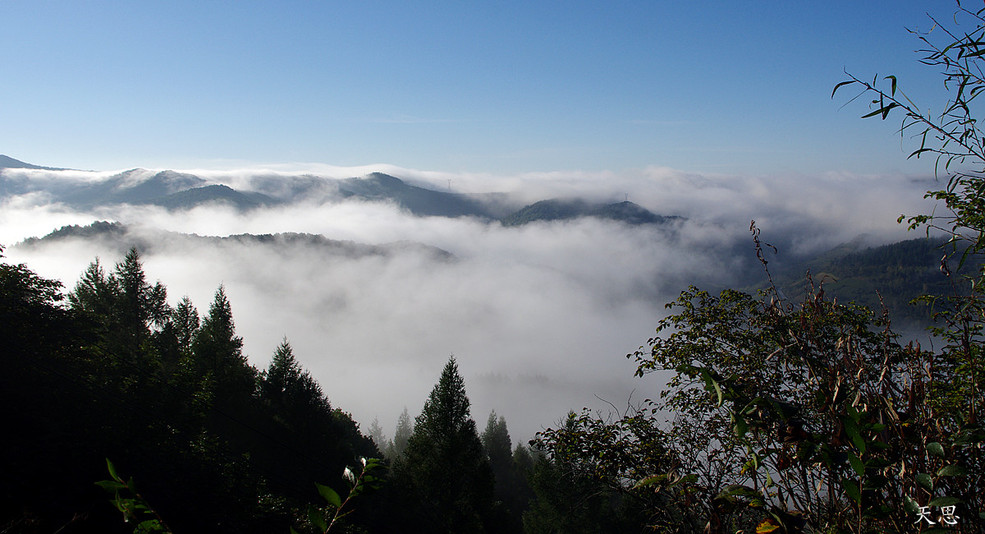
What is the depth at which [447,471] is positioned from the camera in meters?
A: 21.0

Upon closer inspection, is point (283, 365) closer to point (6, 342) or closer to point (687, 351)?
point (6, 342)

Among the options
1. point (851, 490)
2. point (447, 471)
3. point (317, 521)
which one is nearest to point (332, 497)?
point (317, 521)

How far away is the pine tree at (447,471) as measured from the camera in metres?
20.7

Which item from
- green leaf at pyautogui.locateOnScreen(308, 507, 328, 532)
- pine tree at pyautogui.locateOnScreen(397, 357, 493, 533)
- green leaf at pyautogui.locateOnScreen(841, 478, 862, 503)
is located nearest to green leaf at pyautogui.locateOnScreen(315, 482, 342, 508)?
green leaf at pyautogui.locateOnScreen(308, 507, 328, 532)

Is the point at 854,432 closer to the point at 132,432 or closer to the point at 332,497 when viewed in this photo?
the point at 332,497

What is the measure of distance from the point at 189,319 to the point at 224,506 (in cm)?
2863

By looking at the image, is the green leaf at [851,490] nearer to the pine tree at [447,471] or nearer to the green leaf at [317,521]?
the green leaf at [317,521]

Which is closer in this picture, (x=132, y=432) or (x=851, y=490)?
(x=851, y=490)

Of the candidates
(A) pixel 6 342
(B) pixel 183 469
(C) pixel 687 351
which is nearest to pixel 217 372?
(A) pixel 6 342

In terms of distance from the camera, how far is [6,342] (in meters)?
14.4

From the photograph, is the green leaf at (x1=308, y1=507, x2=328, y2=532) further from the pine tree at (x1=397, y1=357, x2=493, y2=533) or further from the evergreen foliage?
the pine tree at (x1=397, y1=357, x2=493, y2=533)

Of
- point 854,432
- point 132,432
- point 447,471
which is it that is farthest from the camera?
point 447,471

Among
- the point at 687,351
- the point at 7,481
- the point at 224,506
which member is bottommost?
the point at 224,506

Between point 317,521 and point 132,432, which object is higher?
point 317,521
